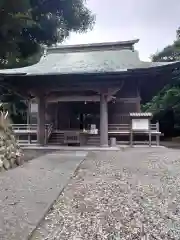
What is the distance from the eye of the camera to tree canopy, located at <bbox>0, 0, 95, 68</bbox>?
5406 mm

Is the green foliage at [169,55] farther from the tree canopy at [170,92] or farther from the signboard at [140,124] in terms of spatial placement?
the signboard at [140,124]

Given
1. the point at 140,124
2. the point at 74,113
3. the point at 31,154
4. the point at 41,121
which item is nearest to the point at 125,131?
the point at 140,124

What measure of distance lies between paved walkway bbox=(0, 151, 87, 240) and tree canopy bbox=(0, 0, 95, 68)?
9.98ft

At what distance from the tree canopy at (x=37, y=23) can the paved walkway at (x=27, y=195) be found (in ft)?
9.98

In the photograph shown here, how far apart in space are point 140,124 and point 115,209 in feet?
30.8

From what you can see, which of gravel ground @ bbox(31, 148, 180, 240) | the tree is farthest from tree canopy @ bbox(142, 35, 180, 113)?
gravel ground @ bbox(31, 148, 180, 240)

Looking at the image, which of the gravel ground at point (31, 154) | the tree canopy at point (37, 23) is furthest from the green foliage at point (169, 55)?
the gravel ground at point (31, 154)

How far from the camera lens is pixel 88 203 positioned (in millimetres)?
3434

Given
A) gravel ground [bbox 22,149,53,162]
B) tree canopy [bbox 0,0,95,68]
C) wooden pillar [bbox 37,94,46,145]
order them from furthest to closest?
wooden pillar [bbox 37,94,46,145] < gravel ground [bbox 22,149,53,162] < tree canopy [bbox 0,0,95,68]

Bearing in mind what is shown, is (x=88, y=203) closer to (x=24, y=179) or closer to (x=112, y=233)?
(x=112, y=233)

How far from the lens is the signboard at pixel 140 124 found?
12281 millimetres

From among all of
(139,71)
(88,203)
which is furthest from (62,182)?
(139,71)

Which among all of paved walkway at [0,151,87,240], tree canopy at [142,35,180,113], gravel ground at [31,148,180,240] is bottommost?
gravel ground at [31,148,180,240]

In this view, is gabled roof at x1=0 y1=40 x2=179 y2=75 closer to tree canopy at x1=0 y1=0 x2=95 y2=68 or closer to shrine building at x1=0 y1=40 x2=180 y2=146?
shrine building at x1=0 y1=40 x2=180 y2=146
